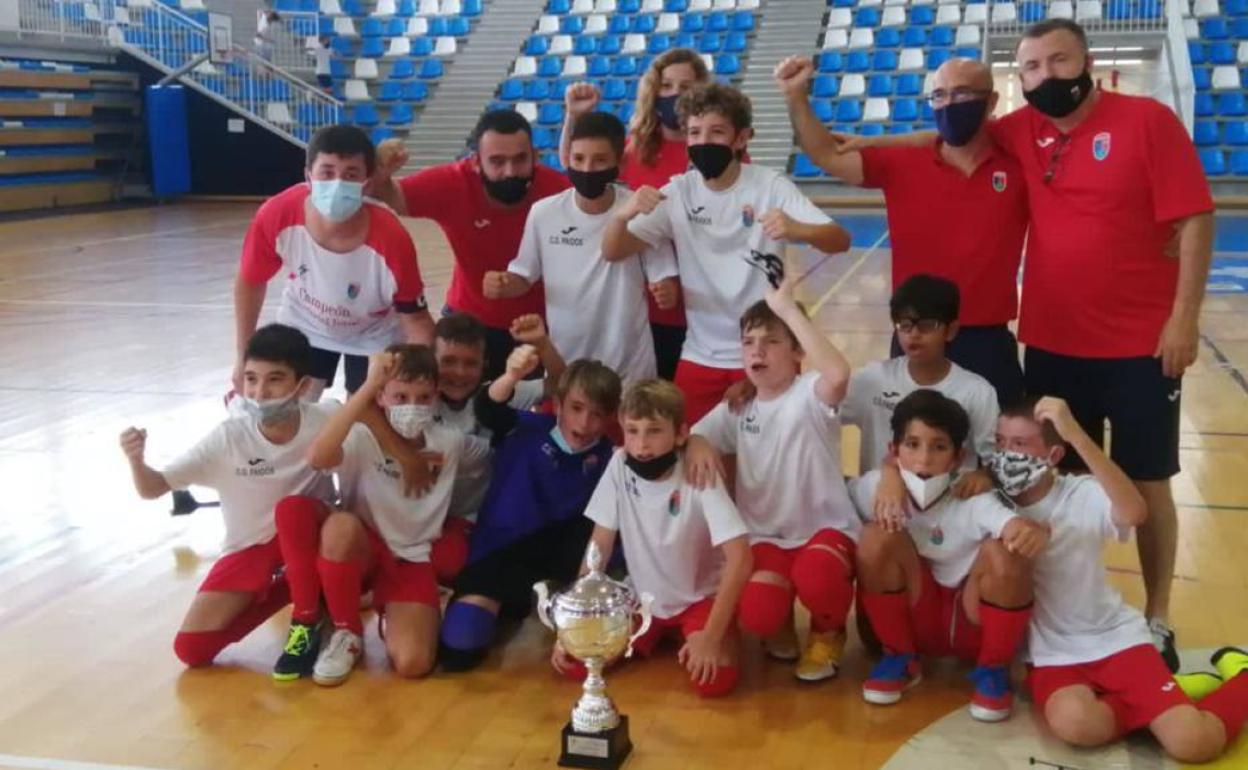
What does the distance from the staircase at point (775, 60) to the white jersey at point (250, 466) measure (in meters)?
15.2

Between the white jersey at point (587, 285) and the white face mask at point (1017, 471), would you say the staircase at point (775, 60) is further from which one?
the white face mask at point (1017, 471)

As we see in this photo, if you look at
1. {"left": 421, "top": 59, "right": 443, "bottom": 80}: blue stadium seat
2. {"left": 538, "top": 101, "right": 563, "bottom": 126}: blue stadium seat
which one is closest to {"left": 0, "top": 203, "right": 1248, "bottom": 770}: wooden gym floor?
{"left": 538, "top": 101, "right": 563, "bottom": 126}: blue stadium seat

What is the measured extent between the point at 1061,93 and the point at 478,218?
193 cm

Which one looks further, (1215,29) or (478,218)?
(1215,29)

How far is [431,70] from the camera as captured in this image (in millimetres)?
21531

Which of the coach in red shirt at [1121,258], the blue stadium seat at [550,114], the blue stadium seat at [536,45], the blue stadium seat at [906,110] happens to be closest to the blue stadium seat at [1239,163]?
the blue stadium seat at [906,110]

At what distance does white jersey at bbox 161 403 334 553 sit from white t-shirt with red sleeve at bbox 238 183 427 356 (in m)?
0.55

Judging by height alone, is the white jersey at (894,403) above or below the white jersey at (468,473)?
above

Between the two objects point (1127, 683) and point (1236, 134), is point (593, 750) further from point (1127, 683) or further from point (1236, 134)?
point (1236, 134)

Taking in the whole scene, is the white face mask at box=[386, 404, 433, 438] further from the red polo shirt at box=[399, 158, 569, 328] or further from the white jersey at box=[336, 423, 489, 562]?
the red polo shirt at box=[399, 158, 569, 328]

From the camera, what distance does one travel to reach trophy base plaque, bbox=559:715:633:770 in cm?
299

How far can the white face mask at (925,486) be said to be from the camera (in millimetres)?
3346

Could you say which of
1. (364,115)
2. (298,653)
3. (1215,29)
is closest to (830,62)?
(1215,29)

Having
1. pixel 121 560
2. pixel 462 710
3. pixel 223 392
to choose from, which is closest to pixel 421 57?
pixel 223 392
